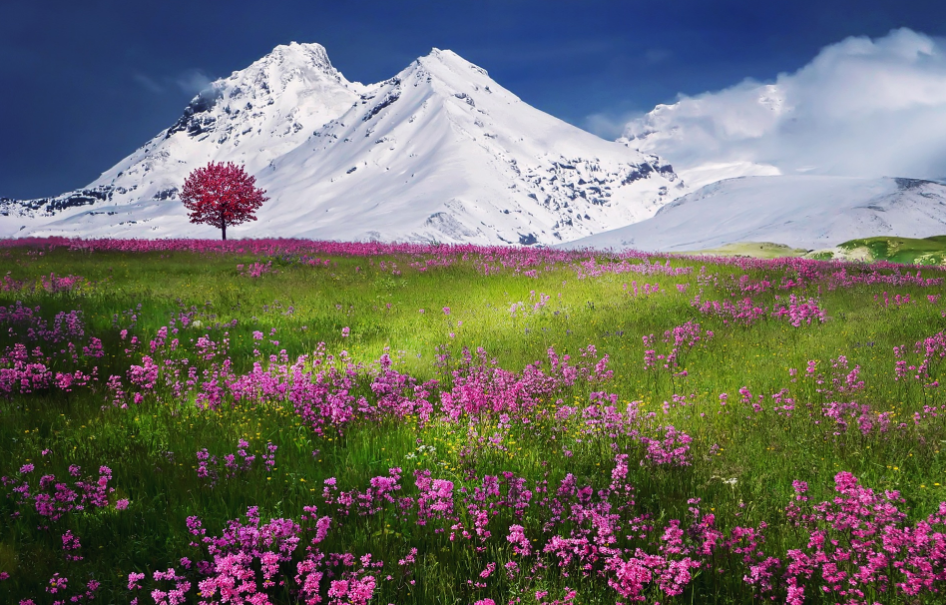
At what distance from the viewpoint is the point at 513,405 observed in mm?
5602

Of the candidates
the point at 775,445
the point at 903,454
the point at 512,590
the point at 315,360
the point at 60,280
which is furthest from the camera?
the point at 60,280

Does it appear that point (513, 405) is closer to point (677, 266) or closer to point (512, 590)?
point (512, 590)

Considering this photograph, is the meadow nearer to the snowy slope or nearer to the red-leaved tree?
the snowy slope

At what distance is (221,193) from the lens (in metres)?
38.6

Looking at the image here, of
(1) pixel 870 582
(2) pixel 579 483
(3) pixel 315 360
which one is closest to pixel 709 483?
(2) pixel 579 483

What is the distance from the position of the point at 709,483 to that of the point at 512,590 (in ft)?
7.19

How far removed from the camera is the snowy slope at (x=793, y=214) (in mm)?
36312

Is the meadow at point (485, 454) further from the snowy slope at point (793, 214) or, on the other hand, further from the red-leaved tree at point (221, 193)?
the red-leaved tree at point (221, 193)

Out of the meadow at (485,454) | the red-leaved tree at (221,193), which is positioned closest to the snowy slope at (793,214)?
the meadow at (485,454)

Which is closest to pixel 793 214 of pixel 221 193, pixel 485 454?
pixel 221 193

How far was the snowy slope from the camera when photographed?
36.3 meters

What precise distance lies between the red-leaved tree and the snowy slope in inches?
871

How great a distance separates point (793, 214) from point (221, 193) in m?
41.4

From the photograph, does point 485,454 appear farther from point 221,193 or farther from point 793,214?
point 793,214
